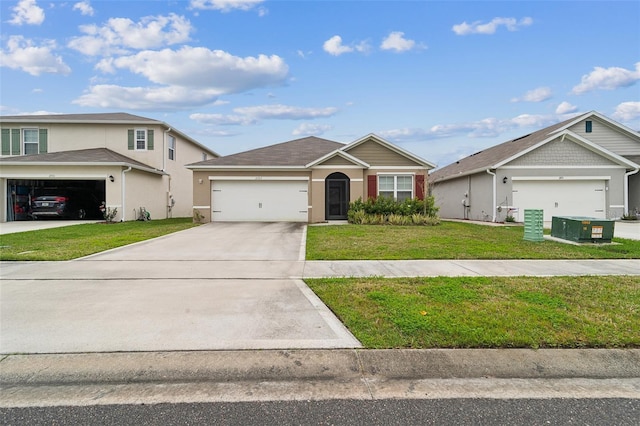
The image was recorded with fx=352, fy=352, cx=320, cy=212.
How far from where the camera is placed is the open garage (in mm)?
18406

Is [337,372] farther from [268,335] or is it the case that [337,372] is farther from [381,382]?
[268,335]

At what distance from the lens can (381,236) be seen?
1196 centimetres

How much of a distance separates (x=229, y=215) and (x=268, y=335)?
50.3 feet

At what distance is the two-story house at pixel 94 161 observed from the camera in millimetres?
18125

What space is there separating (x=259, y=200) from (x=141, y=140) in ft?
29.9

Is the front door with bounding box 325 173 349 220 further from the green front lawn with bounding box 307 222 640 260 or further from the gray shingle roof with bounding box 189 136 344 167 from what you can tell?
the green front lawn with bounding box 307 222 640 260

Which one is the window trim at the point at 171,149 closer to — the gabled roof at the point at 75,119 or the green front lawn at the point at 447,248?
the gabled roof at the point at 75,119

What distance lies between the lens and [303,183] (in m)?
18.5

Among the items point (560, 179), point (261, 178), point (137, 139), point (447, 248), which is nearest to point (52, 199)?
point (137, 139)

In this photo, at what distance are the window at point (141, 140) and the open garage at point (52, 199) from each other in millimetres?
3633

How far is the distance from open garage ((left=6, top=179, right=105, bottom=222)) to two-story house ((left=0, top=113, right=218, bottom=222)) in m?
0.05

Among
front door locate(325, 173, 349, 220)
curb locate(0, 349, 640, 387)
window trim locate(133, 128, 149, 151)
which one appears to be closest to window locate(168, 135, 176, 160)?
window trim locate(133, 128, 149, 151)

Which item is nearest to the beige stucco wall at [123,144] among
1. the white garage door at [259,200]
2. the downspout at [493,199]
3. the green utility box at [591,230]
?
the white garage door at [259,200]

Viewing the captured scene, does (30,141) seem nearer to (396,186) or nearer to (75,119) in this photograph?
(75,119)
